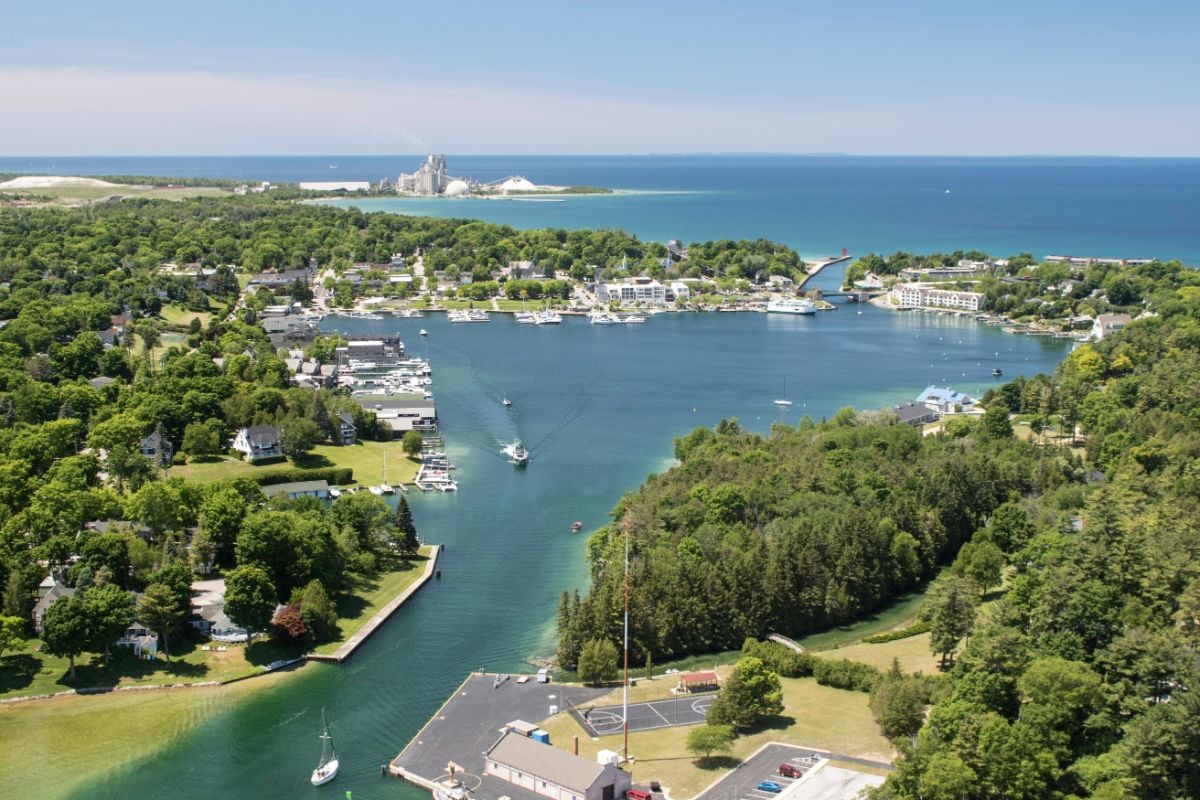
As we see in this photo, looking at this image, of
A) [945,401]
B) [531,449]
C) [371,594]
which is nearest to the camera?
[371,594]

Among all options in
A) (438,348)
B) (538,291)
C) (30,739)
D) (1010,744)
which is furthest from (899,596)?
(538,291)

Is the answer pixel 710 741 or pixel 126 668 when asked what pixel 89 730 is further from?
pixel 710 741

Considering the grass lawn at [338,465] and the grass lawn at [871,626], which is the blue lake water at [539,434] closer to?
the grass lawn at [338,465]

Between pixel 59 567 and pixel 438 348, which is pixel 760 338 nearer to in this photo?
pixel 438 348

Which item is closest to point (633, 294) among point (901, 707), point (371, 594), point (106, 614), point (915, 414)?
point (915, 414)

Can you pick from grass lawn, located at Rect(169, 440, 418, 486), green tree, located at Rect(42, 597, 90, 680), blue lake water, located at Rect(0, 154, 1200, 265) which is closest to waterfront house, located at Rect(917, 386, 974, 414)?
grass lawn, located at Rect(169, 440, 418, 486)

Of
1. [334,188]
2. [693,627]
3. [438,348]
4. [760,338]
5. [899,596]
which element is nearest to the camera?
[693,627]
